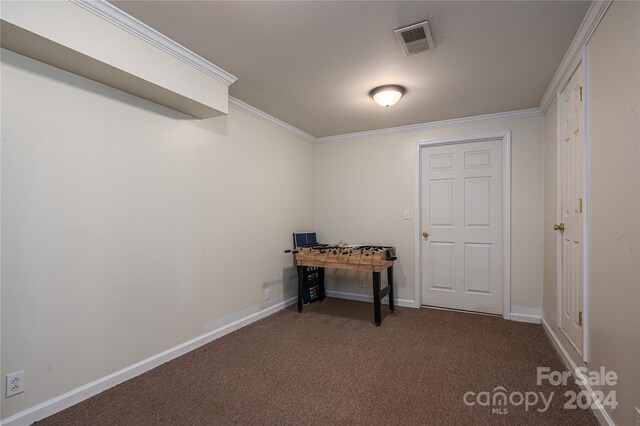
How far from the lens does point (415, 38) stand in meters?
2.05

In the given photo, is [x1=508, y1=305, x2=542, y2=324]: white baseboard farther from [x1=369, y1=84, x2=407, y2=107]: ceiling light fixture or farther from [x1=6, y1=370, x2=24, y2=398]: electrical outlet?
[x1=6, y1=370, x2=24, y2=398]: electrical outlet

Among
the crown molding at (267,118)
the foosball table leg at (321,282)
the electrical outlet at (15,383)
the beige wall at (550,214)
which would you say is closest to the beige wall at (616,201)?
the beige wall at (550,214)

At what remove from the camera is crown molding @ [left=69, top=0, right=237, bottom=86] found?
5.69 feet

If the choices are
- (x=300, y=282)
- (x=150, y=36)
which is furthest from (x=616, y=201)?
(x=300, y=282)

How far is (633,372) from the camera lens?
138 cm

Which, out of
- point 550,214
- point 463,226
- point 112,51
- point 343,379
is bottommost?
point 343,379

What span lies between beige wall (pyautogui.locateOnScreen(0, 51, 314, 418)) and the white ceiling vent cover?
71.7 inches

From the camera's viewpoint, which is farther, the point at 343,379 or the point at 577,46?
the point at 343,379

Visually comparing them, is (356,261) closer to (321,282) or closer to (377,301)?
(377,301)

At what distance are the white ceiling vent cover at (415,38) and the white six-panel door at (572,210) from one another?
1.05 m

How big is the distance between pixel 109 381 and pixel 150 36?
233 centimetres

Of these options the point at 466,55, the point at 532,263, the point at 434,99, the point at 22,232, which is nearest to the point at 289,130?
the point at 434,99

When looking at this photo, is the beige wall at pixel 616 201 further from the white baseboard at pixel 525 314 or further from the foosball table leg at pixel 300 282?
the foosball table leg at pixel 300 282

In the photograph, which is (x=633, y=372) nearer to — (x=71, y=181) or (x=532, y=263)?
(x=532, y=263)
